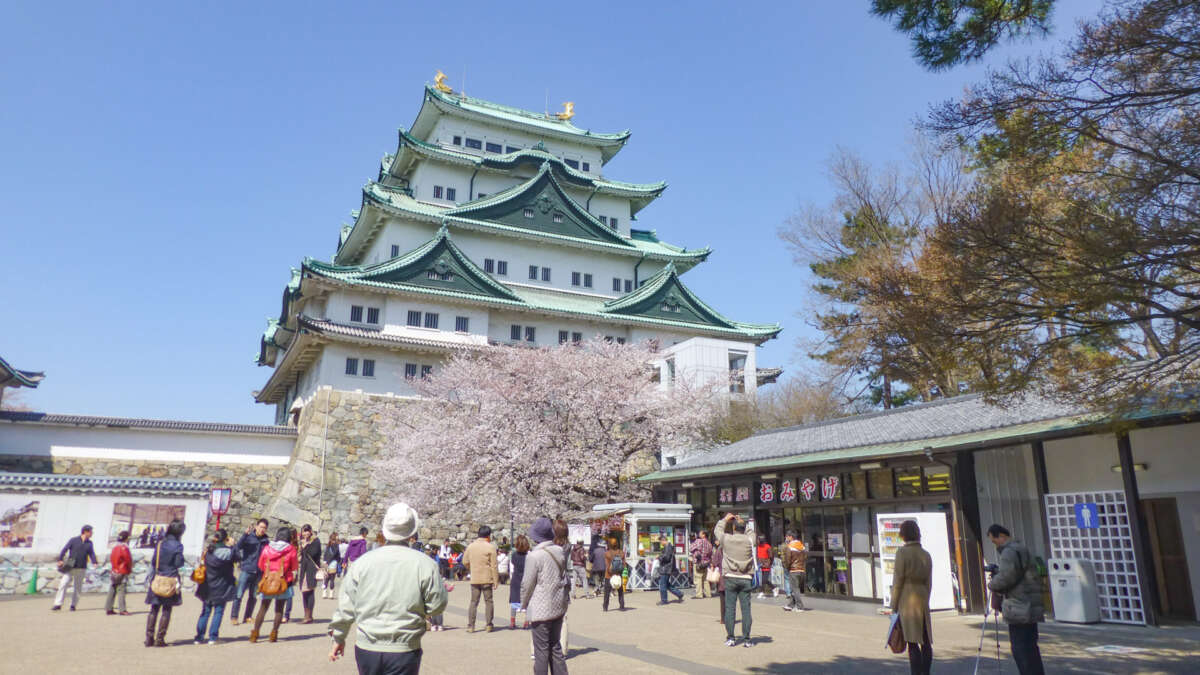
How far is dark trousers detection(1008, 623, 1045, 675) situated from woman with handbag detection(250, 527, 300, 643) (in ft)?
29.7

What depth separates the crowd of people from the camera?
15.5 feet

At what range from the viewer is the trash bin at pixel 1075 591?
12.8 m

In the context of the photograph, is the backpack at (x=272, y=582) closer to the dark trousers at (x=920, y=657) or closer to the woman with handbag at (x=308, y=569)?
the woman with handbag at (x=308, y=569)

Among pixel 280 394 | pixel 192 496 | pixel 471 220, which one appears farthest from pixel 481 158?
pixel 192 496

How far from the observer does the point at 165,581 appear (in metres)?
10.3

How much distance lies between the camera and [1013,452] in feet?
52.6

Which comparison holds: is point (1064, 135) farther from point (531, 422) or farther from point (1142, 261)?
point (531, 422)

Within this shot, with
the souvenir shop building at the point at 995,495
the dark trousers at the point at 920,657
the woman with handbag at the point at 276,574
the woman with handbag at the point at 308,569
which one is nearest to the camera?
the dark trousers at the point at 920,657

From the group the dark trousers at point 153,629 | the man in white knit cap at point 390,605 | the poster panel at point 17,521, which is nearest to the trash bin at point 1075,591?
the man in white knit cap at point 390,605

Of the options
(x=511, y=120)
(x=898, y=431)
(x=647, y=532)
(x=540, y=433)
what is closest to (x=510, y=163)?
(x=511, y=120)

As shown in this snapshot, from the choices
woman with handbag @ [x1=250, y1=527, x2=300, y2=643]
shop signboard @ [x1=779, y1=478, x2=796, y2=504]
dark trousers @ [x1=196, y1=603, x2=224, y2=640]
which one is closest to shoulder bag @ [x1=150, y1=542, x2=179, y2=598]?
dark trousers @ [x1=196, y1=603, x2=224, y2=640]

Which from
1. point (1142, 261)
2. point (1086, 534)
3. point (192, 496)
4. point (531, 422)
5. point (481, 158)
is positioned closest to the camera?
point (1142, 261)

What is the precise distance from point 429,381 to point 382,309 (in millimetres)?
4846

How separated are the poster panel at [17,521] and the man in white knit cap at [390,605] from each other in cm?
2170
